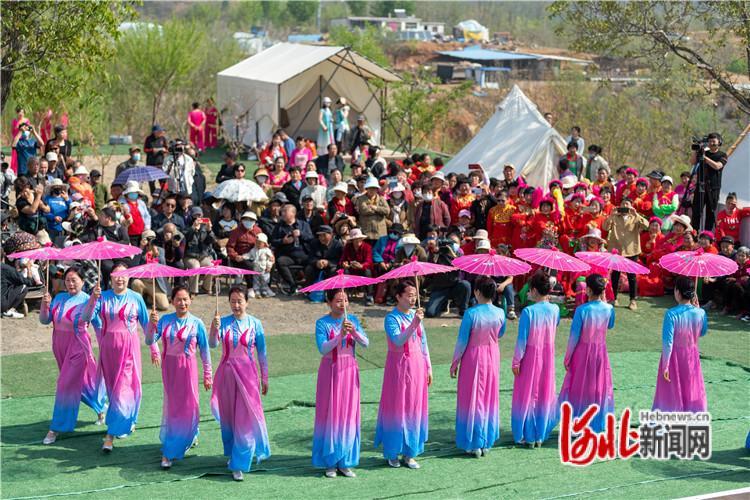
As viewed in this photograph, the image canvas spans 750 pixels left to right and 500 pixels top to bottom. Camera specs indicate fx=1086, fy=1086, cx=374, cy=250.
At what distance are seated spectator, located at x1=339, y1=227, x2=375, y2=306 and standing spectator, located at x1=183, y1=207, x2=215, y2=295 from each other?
1726 millimetres

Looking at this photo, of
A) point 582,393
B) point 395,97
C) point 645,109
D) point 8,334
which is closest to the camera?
point 582,393

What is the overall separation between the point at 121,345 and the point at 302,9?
8174 centimetres

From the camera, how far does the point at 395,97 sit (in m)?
25.5

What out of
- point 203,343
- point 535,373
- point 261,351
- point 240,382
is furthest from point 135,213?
point 535,373

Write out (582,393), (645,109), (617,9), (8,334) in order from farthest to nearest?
(645,109)
(617,9)
(8,334)
(582,393)

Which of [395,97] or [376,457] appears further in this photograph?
[395,97]

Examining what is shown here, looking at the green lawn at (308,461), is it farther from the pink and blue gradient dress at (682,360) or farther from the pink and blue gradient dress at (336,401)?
the pink and blue gradient dress at (682,360)

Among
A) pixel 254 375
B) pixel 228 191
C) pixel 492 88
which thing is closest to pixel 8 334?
pixel 228 191

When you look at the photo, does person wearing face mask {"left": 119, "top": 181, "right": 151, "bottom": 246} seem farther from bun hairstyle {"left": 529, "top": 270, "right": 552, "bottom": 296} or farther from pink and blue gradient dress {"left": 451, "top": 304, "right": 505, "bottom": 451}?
bun hairstyle {"left": 529, "top": 270, "right": 552, "bottom": 296}

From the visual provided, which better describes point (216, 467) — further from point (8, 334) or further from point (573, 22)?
point (573, 22)

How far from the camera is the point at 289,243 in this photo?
1438 centimetres

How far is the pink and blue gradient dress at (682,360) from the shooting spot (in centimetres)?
913

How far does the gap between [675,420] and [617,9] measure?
38.2ft

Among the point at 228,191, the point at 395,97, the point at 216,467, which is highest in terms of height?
the point at 395,97
